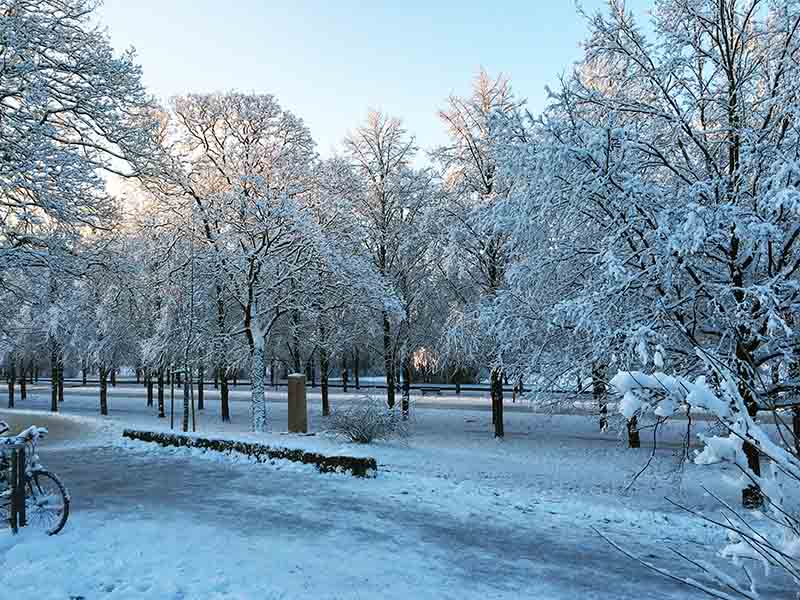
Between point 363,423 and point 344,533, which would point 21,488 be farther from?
point 363,423

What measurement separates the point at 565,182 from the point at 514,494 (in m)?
5.13

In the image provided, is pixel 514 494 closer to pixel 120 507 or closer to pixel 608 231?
pixel 608 231

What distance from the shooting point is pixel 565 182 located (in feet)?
30.5

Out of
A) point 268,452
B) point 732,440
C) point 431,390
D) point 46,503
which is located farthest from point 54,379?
point 732,440

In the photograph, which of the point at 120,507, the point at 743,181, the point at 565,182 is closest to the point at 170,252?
the point at 120,507

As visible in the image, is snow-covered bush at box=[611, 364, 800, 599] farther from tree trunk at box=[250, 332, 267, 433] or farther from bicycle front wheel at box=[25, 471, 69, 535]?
tree trunk at box=[250, 332, 267, 433]

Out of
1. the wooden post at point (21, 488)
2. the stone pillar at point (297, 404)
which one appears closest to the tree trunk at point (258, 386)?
the stone pillar at point (297, 404)

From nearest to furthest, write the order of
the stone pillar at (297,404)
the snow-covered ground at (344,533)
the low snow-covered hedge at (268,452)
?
the snow-covered ground at (344,533) → the low snow-covered hedge at (268,452) → the stone pillar at (297,404)

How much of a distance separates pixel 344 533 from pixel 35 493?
380 cm

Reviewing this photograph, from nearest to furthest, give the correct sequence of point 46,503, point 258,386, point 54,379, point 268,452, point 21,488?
point 21,488, point 46,503, point 268,452, point 258,386, point 54,379

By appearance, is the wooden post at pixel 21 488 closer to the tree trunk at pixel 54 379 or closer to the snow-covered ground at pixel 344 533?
the snow-covered ground at pixel 344 533

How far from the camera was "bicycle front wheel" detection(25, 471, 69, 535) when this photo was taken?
688 centimetres

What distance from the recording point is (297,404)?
18.6 metres

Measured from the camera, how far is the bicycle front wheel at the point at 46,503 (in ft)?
22.6
